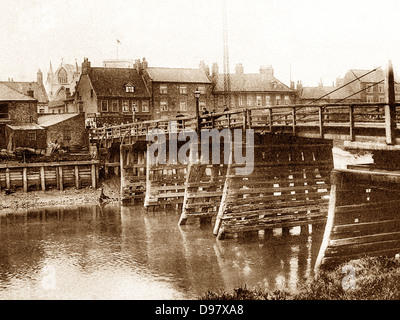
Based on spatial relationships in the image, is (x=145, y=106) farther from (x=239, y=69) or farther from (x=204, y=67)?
(x=239, y=69)

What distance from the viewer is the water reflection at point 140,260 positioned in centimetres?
1372

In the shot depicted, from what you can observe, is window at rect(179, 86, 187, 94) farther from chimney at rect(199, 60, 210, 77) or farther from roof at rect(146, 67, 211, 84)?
chimney at rect(199, 60, 210, 77)

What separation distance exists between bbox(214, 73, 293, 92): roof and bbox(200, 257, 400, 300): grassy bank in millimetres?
48651

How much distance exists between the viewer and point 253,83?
2468 inches

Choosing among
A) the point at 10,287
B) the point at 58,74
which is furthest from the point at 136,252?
the point at 58,74

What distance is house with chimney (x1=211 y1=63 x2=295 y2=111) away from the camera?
59.6 m

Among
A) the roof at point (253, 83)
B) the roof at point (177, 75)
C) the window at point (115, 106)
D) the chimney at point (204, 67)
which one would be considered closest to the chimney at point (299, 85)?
the roof at point (253, 83)

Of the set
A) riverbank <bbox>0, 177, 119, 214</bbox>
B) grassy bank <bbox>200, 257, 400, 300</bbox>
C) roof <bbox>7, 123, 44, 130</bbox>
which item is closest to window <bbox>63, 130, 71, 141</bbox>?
roof <bbox>7, 123, 44, 130</bbox>

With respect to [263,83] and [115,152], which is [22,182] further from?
[263,83]

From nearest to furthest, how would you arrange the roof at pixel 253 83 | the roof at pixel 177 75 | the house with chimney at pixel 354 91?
the roof at pixel 177 75 → the roof at pixel 253 83 → the house with chimney at pixel 354 91

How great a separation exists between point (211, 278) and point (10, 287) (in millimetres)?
5920

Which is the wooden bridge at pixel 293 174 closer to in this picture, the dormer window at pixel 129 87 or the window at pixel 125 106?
the window at pixel 125 106

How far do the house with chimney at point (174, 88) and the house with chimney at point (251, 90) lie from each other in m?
1.55
